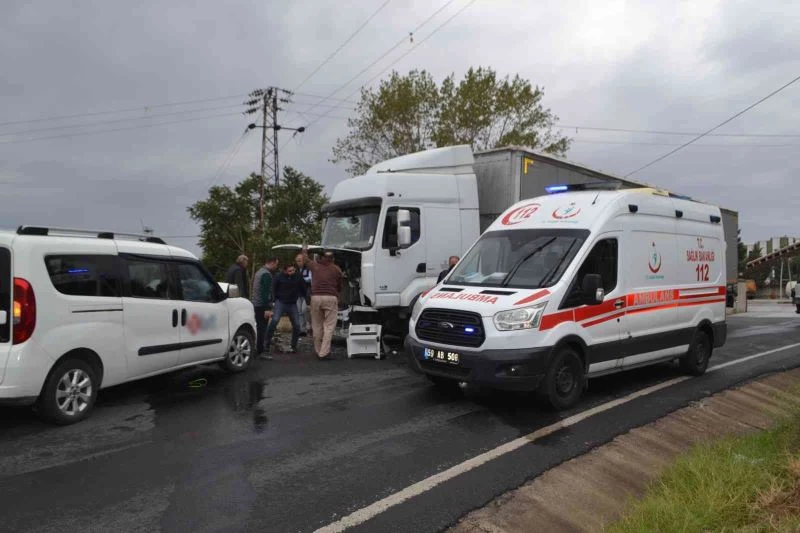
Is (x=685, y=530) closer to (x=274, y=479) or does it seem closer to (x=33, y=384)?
(x=274, y=479)

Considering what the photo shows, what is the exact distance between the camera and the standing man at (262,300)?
33.8ft

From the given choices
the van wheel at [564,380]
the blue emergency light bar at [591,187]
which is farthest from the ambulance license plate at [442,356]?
the blue emergency light bar at [591,187]

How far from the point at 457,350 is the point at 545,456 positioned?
1.58 meters

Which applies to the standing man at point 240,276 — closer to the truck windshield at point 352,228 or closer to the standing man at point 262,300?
the standing man at point 262,300

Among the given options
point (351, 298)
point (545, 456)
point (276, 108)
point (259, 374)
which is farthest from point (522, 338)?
point (276, 108)

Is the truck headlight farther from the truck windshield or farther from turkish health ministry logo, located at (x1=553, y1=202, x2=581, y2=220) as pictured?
the truck windshield

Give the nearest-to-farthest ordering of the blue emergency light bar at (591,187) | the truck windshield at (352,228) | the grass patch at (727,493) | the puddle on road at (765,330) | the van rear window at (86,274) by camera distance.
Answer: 1. the grass patch at (727,493)
2. the van rear window at (86,274)
3. the blue emergency light bar at (591,187)
4. the truck windshield at (352,228)
5. the puddle on road at (765,330)

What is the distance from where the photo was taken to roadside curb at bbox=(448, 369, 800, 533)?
3867 millimetres

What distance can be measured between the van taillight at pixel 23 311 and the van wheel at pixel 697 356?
813 centimetres

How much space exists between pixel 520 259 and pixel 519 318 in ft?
3.61

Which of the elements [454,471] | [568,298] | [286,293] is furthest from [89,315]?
[568,298]

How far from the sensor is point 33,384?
17.7 feet

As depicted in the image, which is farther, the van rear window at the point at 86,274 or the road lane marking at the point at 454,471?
the van rear window at the point at 86,274

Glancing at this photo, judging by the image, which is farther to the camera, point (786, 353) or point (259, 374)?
point (786, 353)
